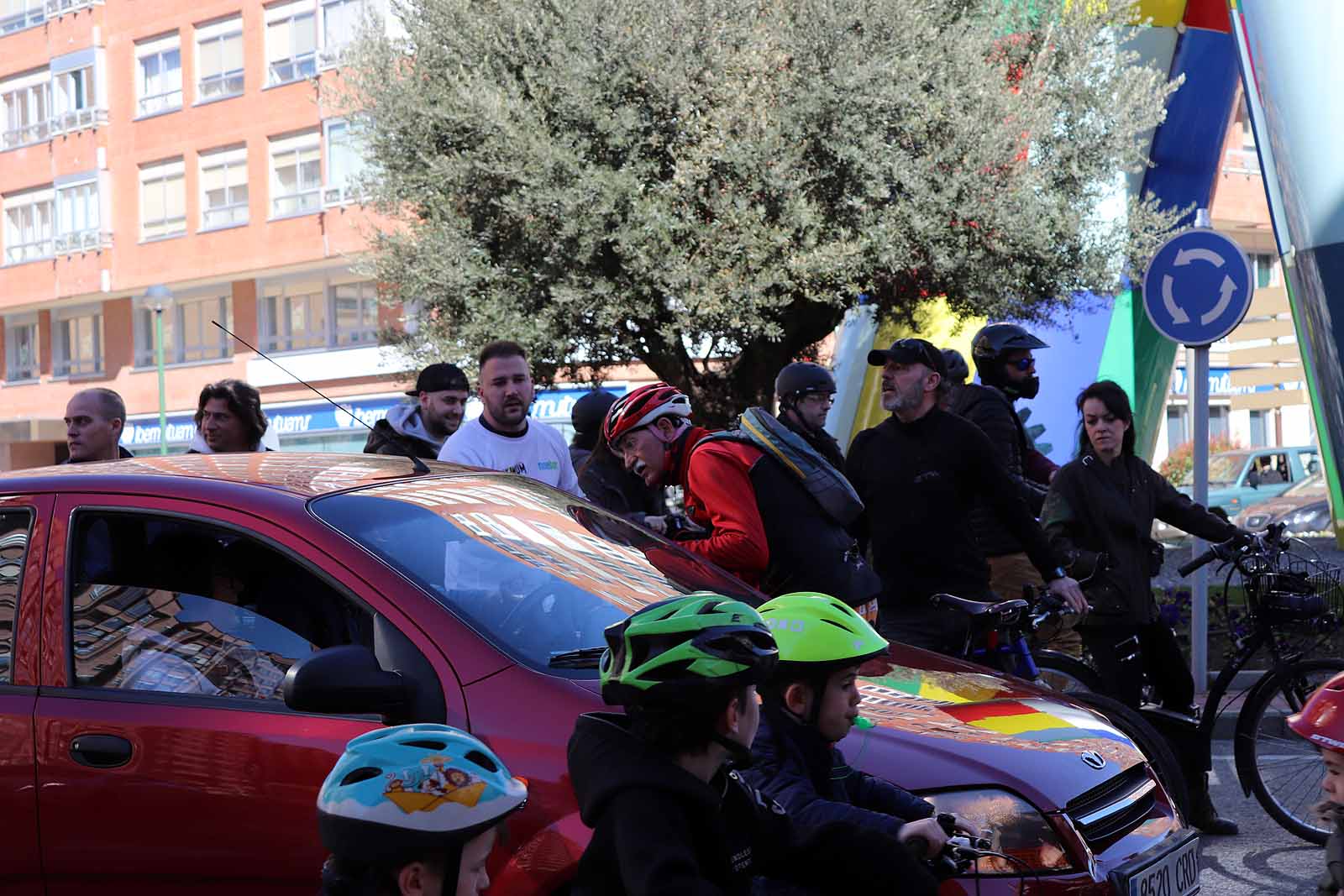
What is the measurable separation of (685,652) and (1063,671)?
4.44 metres

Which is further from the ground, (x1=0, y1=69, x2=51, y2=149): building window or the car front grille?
(x1=0, y1=69, x2=51, y2=149): building window

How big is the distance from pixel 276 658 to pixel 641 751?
4.70 feet

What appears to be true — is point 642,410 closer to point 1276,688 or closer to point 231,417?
point 231,417

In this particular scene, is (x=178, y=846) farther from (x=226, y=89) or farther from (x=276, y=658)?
(x=226, y=89)

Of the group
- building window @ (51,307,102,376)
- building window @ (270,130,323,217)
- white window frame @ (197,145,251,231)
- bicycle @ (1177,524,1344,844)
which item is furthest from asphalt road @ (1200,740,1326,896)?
building window @ (51,307,102,376)

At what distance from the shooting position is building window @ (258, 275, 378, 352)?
37.8 metres

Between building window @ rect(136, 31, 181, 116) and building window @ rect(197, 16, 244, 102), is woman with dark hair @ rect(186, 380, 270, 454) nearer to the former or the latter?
building window @ rect(197, 16, 244, 102)

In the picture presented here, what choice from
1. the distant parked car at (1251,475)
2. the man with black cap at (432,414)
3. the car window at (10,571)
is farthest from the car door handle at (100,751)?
the distant parked car at (1251,475)

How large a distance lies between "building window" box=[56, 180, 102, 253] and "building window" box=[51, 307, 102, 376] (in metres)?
1.95

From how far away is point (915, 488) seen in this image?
5961 mm

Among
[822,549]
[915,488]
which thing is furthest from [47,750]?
[915,488]

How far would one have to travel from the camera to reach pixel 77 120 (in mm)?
42969

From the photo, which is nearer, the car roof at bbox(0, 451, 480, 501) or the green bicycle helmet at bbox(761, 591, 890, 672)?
the green bicycle helmet at bbox(761, 591, 890, 672)

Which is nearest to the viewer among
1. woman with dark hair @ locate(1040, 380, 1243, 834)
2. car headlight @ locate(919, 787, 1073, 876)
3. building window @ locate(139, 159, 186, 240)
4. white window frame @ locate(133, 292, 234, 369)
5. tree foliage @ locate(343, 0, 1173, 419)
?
car headlight @ locate(919, 787, 1073, 876)
